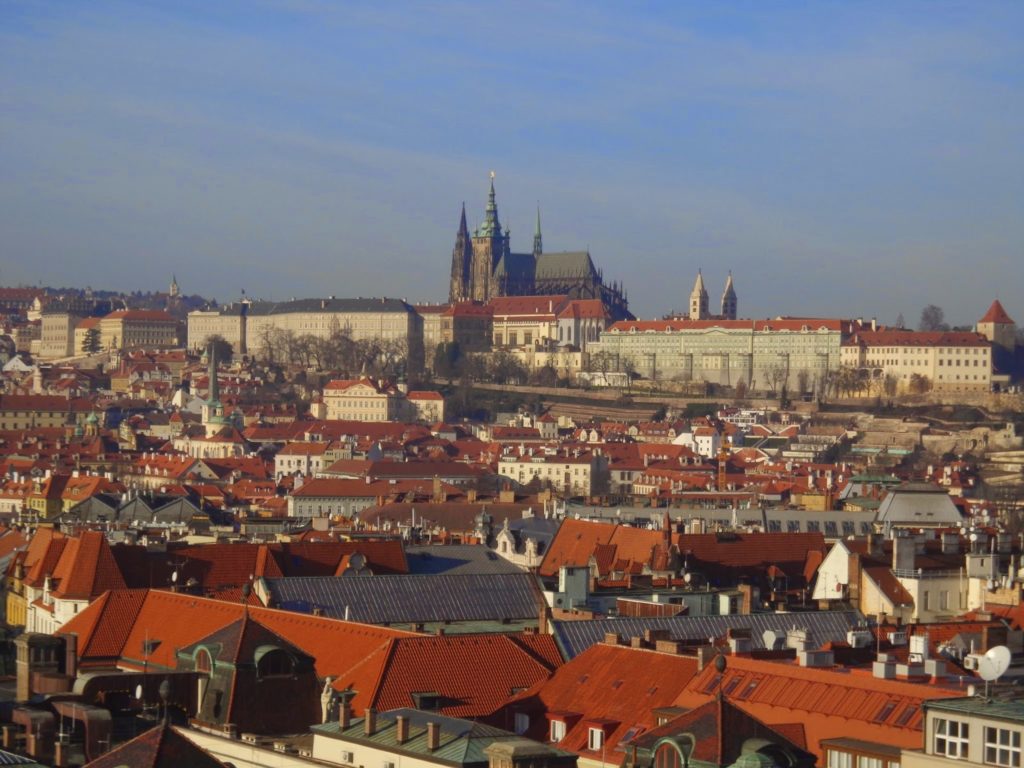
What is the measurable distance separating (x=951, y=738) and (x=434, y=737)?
211 inches

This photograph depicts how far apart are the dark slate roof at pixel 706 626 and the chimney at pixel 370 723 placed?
5.27 m

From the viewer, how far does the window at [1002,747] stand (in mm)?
17891

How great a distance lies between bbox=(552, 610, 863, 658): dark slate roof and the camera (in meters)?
29.6

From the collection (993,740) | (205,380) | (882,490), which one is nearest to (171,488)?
(882,490)

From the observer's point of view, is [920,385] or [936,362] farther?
[936,362]

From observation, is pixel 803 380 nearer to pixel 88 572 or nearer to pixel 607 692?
pixel 88 572

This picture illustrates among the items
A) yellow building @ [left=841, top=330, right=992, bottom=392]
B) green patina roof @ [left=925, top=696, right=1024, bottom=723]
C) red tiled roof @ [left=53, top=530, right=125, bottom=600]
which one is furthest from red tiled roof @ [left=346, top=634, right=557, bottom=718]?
yellow building @ [left=841, top=330, right=992, bottom=392]

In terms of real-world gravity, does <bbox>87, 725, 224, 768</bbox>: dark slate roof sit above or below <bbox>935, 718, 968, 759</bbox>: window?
below

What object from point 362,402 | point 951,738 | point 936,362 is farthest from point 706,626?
point 936,362

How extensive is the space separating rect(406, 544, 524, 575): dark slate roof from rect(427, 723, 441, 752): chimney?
69.6ft

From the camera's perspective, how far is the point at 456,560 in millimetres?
46281

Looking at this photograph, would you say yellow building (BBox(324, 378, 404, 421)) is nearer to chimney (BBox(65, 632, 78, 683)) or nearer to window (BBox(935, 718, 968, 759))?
chimney (BBox(65, 632, 78, 683))

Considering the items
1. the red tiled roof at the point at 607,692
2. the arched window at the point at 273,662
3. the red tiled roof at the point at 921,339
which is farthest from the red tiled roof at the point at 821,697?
the red tiled roof at the point at 921,339

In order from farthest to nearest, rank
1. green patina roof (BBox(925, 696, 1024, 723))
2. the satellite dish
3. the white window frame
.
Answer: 1. the satellite dish
2. the white window frame
3. green patina roof (BBox(925, 696, 1024, 723))
